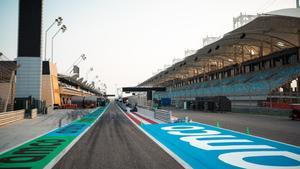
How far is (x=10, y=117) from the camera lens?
66.9 ft

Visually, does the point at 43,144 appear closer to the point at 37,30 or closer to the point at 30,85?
the point at 30,85

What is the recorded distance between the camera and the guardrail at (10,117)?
1835 cm

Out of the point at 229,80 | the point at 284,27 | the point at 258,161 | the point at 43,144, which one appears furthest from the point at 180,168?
the point at 229,80

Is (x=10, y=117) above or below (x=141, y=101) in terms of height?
below

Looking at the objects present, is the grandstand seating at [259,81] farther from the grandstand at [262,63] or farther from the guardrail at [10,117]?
the guardrail at [10,117]

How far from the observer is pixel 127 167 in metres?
6.58

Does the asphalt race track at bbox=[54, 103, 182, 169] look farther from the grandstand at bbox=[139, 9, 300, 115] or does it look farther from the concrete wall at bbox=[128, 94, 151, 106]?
the concrete wall at bbox=[128, 94, 151, 106]

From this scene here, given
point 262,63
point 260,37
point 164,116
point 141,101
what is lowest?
point 164,116

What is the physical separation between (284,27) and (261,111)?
1028cm

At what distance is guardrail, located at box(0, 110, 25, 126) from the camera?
18.4m

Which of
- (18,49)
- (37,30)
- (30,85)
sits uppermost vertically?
(37,30)

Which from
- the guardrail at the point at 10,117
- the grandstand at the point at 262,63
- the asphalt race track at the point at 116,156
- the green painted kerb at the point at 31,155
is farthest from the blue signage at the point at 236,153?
the grandstand at the point at 262,63

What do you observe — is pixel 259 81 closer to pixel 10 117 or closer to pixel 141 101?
pixel 141 101

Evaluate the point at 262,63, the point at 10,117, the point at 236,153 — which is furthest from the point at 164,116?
the point at 262,63
